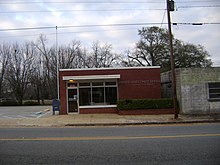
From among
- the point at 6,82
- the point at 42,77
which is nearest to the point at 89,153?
the point at 42,77

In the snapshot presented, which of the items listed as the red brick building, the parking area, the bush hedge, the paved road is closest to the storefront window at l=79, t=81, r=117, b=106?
the red brick building

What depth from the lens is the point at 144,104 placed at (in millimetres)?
21016

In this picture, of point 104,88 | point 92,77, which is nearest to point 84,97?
point 104,88

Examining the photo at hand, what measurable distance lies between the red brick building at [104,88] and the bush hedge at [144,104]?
1768mm

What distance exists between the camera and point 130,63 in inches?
2283

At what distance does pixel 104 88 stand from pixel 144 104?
386cm

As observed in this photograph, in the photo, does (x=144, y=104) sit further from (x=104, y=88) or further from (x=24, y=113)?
(x=24, y=113)

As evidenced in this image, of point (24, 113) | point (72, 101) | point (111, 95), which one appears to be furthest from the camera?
point (24, 113)

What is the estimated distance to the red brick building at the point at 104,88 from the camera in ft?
74.1

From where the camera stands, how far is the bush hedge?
20969mm

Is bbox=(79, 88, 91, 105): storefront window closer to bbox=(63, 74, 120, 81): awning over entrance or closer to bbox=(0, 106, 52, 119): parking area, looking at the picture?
bbox=(63, 74, 120, 81): awning over entrance

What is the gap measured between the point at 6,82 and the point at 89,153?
5881 centimetres

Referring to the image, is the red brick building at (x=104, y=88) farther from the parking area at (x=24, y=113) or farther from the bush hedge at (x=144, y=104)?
the parking area at (x=24, y=113)

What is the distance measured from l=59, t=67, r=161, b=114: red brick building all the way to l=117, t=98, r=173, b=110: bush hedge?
5.80ft
